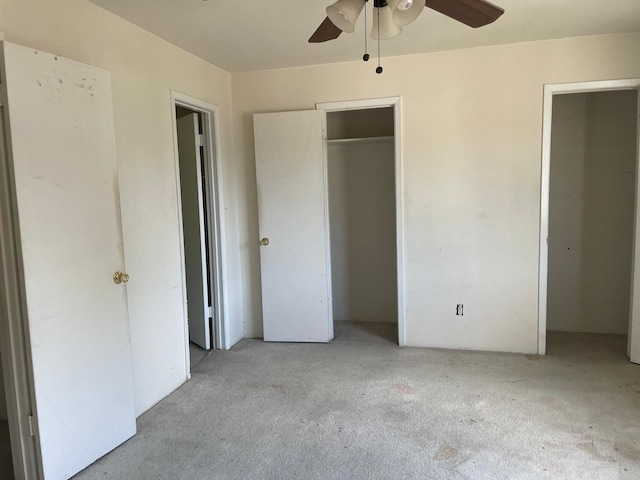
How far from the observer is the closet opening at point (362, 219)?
4281mm

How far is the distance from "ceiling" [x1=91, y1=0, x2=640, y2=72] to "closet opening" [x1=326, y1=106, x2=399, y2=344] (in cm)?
90

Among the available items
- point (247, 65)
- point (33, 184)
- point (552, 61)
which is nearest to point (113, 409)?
point (33, 184)

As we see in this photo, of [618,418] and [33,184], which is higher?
[33,184]

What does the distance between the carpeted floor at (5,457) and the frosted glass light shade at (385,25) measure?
9.06 ft

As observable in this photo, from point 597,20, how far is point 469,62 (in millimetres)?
854

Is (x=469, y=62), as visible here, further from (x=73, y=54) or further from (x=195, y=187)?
(x=73, y=54)

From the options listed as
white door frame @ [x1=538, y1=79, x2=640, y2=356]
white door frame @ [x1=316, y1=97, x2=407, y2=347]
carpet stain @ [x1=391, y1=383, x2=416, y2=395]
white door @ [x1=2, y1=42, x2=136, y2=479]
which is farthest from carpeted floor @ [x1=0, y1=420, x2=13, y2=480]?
white door frame @ [x1=538, y1=79, x2=640, y2=356]

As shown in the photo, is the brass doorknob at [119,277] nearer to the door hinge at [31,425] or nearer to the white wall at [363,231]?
the door hinge at [31,425]

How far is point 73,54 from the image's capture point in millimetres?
2244

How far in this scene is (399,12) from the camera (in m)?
1.77

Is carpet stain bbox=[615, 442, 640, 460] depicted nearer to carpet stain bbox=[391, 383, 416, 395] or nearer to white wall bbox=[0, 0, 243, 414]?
carpet stain bbox=[391, 383, 416, 395]

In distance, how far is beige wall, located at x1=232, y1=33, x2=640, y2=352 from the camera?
10.9 ft

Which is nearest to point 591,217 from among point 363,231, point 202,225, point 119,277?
point 363,231

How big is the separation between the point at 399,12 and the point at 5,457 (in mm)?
2901
